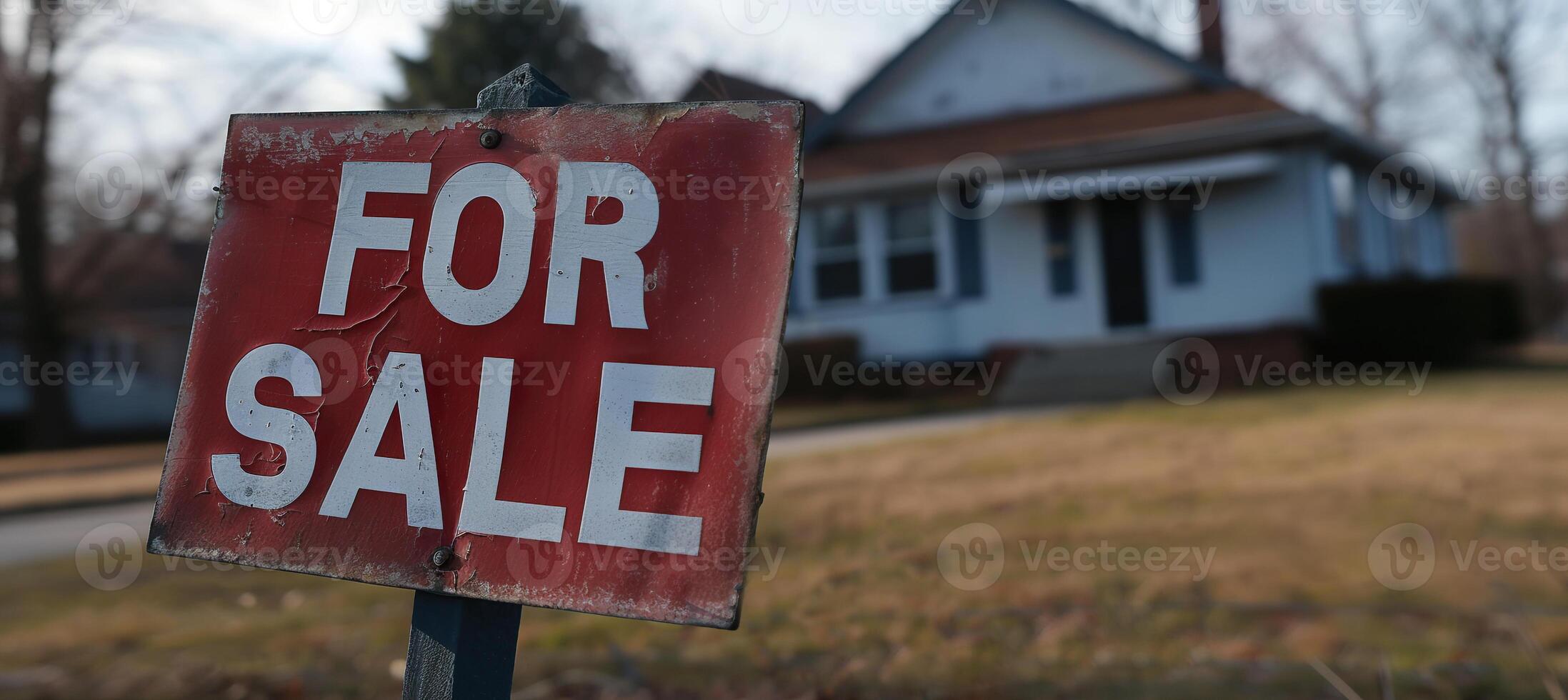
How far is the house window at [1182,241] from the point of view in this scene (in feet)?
51.4

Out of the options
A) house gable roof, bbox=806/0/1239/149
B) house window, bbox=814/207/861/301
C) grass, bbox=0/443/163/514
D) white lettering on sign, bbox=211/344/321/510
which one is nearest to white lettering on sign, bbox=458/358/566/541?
white lettering on sign, bbox=211/344/321/510

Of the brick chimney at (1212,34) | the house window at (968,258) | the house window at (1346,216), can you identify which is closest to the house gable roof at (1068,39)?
A: the brick chimney at (1212,34)

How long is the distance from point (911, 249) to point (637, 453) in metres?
16.0

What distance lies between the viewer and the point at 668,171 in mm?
1651

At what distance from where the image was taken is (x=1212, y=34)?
19250 mm

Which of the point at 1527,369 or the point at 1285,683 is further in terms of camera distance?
Answer: the point at 1527,369

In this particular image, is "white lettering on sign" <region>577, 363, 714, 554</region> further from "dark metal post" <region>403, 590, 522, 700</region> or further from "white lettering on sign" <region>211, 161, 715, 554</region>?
"dark metal post" <region>403, 590, 522, 700</region>

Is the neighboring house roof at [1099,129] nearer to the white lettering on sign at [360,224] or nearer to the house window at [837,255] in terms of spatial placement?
the house window at [837,255]

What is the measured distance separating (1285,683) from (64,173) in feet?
82.1

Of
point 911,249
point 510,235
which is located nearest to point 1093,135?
point 911,249

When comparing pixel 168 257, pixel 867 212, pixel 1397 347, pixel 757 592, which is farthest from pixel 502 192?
pixel 168 257

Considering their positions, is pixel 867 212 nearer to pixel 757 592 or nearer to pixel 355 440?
pixel 757 592

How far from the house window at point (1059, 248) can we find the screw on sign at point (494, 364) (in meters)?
15.3

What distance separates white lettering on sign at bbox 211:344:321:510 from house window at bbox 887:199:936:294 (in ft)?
51.7
